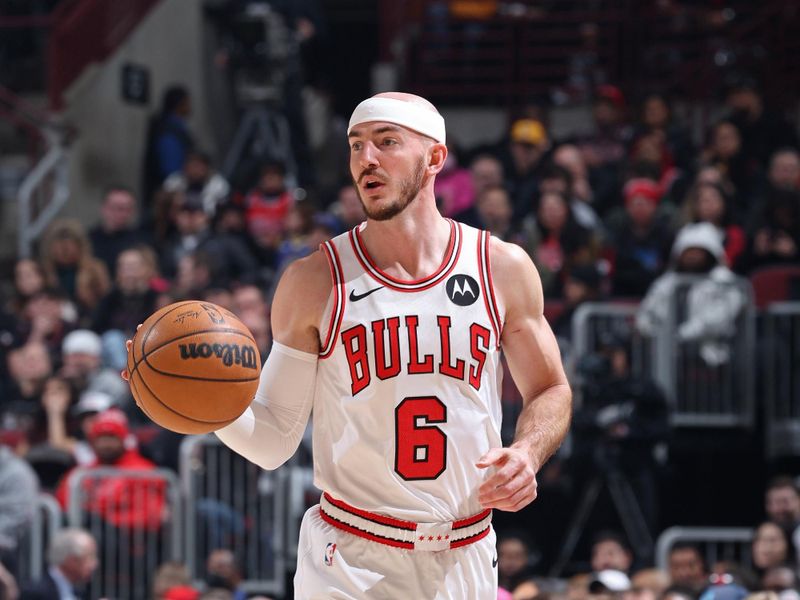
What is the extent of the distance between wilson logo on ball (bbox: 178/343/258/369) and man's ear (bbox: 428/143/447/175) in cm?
98

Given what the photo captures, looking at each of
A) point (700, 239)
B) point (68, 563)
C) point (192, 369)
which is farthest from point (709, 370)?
point (192, 369)

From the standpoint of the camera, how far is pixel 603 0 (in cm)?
2036

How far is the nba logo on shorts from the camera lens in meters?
5.87

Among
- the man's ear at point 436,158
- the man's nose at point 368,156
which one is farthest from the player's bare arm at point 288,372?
the man's ear at point 436,158

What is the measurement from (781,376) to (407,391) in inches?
305

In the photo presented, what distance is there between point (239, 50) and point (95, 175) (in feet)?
7.53

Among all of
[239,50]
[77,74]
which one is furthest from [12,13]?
[239,50]

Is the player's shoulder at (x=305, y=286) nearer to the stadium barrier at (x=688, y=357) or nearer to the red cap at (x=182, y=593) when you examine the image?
the red cap at (x=182, y=593)

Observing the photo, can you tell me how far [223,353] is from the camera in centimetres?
573

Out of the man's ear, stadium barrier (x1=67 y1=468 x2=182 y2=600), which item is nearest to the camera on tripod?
stadium barrier (x1=67 y1=468 x2=182 y2=600)

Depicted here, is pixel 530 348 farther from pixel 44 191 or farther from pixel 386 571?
pixel 44 191

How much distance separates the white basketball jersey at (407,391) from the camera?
5.84 metres

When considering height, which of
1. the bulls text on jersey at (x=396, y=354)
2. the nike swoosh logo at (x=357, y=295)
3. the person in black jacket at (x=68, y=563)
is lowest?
the person in black jacket at (x=68, y=563)

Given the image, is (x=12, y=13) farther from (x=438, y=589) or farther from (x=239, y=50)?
(x=438, y=589)
